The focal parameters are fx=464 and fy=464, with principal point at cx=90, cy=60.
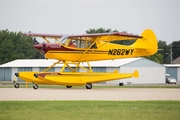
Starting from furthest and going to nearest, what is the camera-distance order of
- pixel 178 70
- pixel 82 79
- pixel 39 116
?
pixel 178 70
pixel 82 79
pixel 39 116

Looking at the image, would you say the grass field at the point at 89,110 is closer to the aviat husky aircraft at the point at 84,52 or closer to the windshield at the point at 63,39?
the aviat husky aircraft at the point at 84,52

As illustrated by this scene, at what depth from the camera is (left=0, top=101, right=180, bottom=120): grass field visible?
56.3 feet

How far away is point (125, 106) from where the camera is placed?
2050 cm

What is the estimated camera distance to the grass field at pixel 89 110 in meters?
17.2

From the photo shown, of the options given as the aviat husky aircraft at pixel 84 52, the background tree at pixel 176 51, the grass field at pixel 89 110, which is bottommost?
the grass field at pixel 89 110

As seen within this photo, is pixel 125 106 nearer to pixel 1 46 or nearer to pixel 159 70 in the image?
pixel 159 70

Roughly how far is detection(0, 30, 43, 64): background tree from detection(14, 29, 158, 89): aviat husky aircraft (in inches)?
1583

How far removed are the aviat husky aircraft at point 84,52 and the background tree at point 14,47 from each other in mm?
40210

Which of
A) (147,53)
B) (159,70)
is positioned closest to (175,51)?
(159,70)

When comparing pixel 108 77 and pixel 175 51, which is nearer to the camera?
pixel 108 77

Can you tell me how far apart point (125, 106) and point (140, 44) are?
1899 cm

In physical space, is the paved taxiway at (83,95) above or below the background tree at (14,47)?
below

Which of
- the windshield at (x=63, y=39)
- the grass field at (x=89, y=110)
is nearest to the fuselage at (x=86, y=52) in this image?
the windshield at (x=63, y=39)

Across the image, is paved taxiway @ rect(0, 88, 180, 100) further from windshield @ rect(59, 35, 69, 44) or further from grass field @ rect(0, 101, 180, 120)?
windshield @ rect(59, 35, 69, 44)
